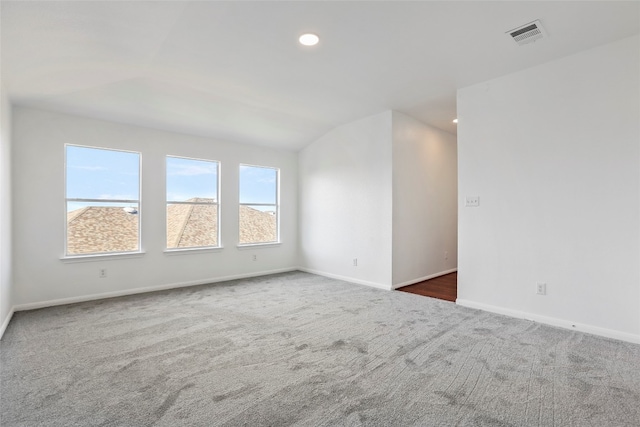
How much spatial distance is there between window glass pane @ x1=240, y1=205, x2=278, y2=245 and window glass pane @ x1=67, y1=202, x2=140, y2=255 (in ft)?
5.74

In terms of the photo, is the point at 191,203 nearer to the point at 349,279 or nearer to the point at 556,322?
the point at 349,279

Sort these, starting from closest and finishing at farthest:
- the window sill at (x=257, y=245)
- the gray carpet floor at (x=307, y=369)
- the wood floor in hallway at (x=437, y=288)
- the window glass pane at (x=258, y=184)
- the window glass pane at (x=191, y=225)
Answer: the gray carpet floor at (x=307, y=369), the wood floor in hallway at (x=437, y=288), the window glass pane at (x=191, y=225), the window sill at (x=257, y=245), the window glass pane at (x=258, y=184)

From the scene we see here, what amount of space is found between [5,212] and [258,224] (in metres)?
3.47

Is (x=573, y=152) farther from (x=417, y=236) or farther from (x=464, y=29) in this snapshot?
(x=417, y=236)

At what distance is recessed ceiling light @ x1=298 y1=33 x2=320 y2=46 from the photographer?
287 cm

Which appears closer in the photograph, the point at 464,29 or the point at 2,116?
the point at 464,29

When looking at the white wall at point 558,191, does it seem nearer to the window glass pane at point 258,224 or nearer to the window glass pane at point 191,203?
the window glass pane at point 258,224

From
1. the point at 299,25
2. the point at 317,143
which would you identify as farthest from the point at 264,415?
the point at 317,143

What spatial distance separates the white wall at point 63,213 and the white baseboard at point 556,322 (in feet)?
12.1

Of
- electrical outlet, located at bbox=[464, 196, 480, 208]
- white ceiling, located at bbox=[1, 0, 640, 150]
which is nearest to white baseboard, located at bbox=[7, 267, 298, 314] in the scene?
white ceiling, located at bbox=[1, 0, 640, 150]

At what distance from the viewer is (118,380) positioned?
218 centimetres

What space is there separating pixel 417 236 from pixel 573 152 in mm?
2489

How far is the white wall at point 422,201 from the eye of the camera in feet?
16.1

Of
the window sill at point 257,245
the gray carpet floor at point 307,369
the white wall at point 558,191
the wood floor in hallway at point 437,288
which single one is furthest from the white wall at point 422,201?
the window sill at point 257,245
